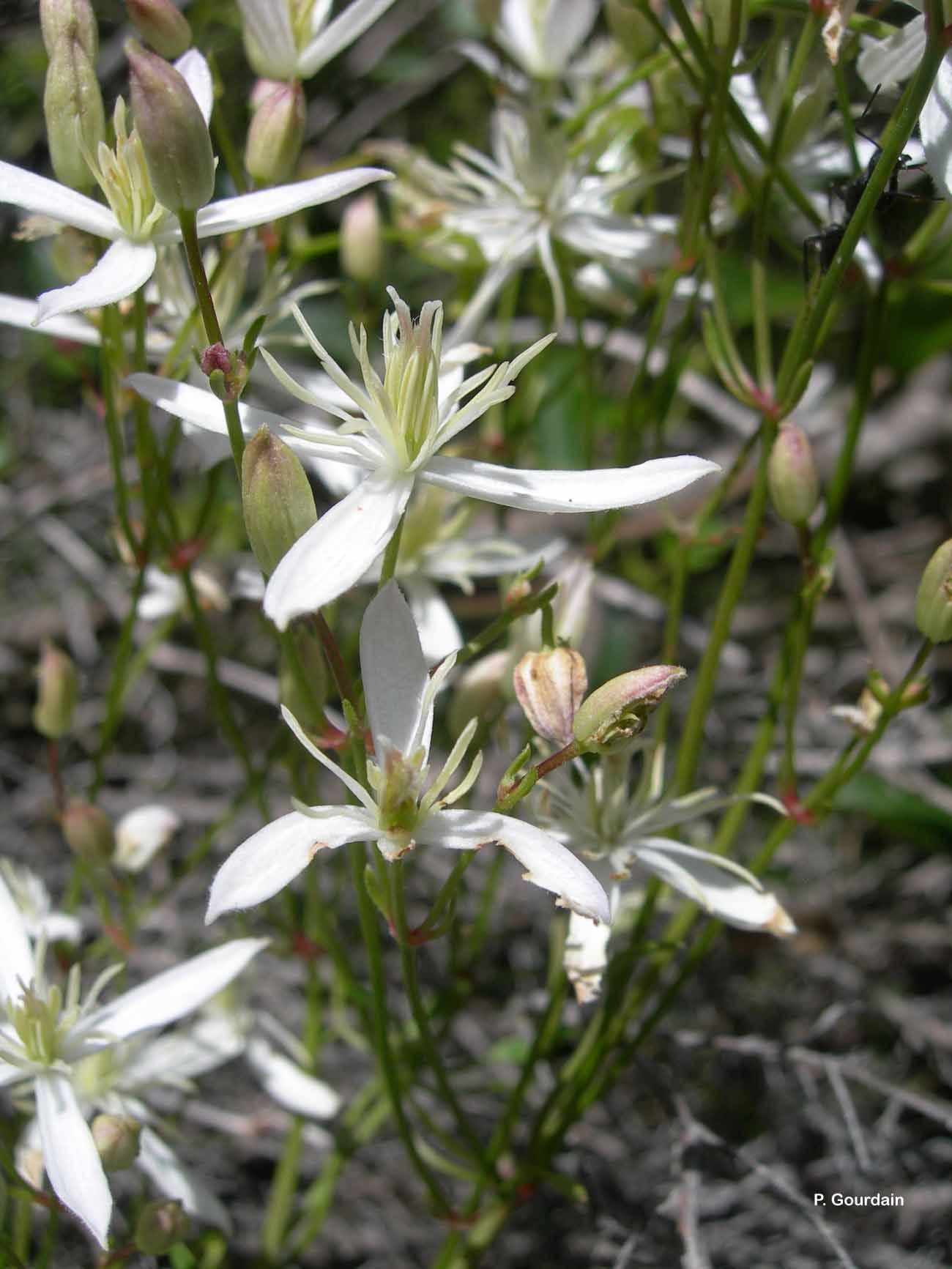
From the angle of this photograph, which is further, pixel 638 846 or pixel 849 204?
pixel 638 846

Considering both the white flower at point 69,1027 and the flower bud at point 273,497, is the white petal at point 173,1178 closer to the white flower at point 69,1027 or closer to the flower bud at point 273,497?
the white flower at point 69,1027

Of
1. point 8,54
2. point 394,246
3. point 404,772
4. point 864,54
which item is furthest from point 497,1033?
point 8,54

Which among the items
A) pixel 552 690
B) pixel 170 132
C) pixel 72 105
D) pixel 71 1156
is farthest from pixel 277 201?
pixel 71 1156

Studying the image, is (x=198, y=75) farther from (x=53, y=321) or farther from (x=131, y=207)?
(x=53, y=321)

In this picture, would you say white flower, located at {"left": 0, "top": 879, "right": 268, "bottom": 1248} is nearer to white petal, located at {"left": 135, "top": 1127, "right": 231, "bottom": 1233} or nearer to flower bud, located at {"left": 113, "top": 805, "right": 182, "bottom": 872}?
white petal, located at {"left": 135, "top": 1127, "right": 231, "bottom": 1233}

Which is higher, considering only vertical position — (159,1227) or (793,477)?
(793,477)

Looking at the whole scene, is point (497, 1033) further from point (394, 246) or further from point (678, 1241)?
point (394, 246)

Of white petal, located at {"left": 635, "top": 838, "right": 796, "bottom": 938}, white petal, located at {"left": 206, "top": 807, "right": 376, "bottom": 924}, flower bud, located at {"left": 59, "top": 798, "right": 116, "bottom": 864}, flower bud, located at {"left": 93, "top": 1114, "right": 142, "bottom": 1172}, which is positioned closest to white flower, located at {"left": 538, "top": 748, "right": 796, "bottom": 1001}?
white petal, located at {"left": 635, "top": 838, "right": 796, "bottom": 938}
